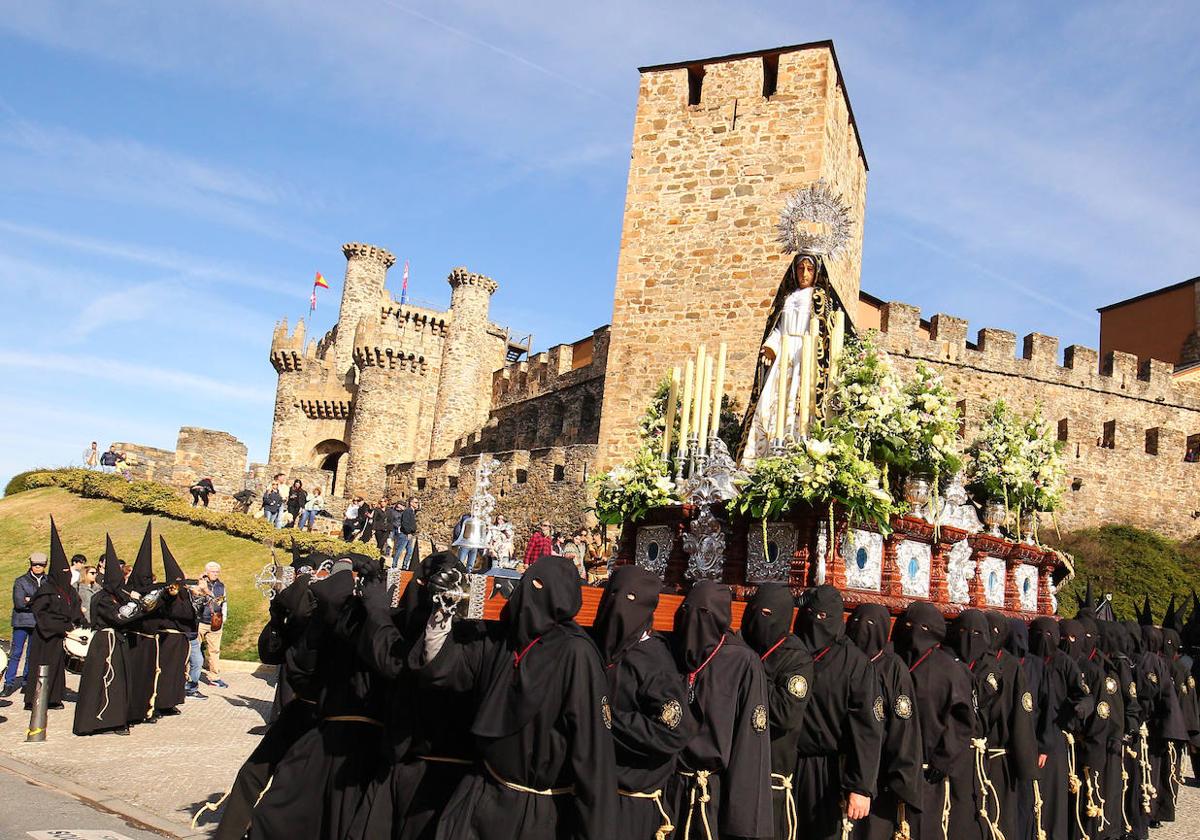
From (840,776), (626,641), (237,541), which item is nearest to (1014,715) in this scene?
(840,776)

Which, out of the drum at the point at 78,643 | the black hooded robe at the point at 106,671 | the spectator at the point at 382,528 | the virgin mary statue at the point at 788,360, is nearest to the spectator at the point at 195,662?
the drum at the point at 78,643

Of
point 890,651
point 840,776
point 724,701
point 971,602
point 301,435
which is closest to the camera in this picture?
point 724,701

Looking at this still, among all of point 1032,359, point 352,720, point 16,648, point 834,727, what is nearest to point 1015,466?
point 834,727

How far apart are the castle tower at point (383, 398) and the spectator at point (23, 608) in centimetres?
3406

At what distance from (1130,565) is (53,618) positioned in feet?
96.3

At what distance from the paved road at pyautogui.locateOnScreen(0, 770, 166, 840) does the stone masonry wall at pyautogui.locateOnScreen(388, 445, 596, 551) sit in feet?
55.3

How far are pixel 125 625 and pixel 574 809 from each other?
786cm

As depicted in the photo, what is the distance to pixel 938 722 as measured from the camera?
6.21m

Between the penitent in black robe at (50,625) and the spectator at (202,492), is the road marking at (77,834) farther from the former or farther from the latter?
the spectator at (202,492)

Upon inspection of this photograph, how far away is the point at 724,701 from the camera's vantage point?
4906 mm

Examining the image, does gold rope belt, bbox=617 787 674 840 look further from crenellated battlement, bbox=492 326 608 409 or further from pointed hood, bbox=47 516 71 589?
crenellated battlement, bbox=492 326 608 409

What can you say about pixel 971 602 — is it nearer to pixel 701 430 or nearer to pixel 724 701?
pixel 701 430

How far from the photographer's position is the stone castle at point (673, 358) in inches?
630

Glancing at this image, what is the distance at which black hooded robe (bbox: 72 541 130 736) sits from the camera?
31.9ft
